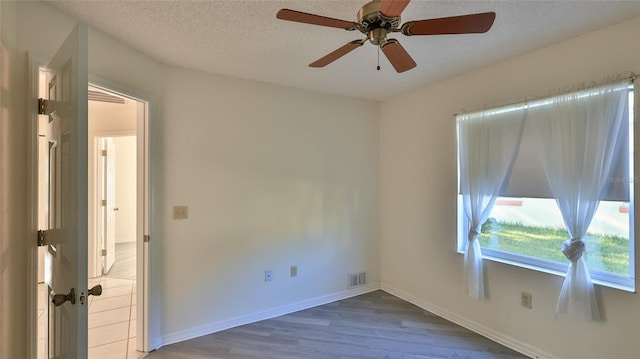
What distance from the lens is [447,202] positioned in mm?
3045

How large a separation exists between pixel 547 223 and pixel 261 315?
2723 mm

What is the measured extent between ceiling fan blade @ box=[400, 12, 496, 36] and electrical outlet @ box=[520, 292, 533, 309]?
2144 mm

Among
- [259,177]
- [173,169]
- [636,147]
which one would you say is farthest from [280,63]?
[636,147]

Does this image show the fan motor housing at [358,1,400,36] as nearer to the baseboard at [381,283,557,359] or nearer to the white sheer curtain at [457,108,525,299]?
the white sheer curtain at [457,108,525,299]

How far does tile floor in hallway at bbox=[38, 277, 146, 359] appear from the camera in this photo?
2.43 meters

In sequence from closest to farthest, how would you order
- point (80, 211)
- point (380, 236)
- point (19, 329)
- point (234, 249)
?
1. point (80, 211)
2. point (19, 329)
3. point (234, 249)
4. point (380, 236)

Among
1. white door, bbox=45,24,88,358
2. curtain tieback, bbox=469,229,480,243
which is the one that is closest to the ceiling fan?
white door, bbox=45,24,88,358

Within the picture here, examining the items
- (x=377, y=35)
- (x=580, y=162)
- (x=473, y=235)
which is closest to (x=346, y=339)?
(x=473, y=235)

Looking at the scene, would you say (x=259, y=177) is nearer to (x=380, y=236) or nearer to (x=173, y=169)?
(x=173, y=169)

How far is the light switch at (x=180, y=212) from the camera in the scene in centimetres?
261

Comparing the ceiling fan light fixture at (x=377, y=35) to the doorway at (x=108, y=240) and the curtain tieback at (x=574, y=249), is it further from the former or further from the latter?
the curtain tieback at (x=574, y=249)

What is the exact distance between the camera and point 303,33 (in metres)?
2.03

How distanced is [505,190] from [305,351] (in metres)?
2.21

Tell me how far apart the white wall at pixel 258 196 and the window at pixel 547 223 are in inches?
52.6
